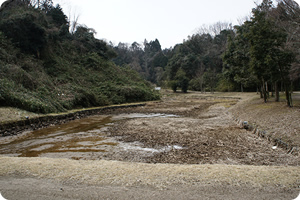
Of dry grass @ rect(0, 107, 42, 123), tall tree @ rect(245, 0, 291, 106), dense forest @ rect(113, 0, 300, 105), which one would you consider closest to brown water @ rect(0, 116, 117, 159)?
dry grass @ rect(0, 107, 42, 123)

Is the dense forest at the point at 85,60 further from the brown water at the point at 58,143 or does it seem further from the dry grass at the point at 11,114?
the brown water at the point at 58,143

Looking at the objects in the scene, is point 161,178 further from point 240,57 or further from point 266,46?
point 240,57

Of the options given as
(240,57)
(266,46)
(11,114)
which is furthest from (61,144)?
(240,57)

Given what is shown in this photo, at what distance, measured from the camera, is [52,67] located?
24953mm

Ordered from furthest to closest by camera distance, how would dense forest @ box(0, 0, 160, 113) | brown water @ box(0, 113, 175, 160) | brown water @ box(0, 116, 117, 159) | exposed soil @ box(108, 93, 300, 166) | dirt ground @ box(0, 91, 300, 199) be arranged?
1. dense forest @ box(0, 0, 160, 113)
2. brown water @ box(0, 116, 117, 159)
3. brown water @ box(0, 113, 175, 160)
4. exposed soil @ box(108, 93, 300, 166)
5. dirt ground @ box(0, 91, 300, 199)

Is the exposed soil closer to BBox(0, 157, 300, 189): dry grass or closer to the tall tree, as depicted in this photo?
BBox(0, 157, 300, 189): dry grass

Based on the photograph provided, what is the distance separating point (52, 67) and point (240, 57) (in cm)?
2163

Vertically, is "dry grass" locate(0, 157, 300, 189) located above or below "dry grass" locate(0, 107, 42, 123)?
below

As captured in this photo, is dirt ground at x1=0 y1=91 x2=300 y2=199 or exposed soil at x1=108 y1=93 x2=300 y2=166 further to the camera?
exposed soil at x1=108 y1=93 x2=300 y2=166

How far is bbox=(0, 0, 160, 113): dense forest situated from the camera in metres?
16.4

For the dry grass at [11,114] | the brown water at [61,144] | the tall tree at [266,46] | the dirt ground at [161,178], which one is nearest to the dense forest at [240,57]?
the tall tree at [266,46]

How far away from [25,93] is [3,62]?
413cm

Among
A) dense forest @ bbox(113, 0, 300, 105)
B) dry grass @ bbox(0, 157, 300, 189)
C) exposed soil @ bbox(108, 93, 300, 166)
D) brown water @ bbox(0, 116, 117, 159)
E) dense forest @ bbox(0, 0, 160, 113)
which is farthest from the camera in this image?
dense forest @ bbox(0, 0, 160, 113)

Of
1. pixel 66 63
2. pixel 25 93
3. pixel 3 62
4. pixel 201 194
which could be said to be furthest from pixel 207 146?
pixel 66 63
